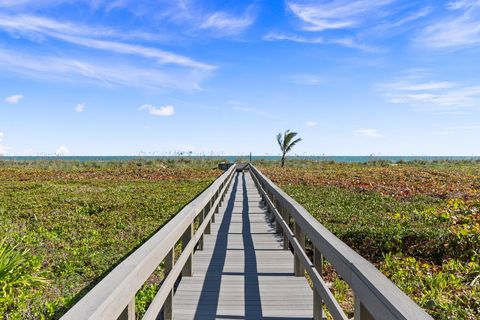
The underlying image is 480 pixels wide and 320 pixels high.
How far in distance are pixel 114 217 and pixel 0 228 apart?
3.03 m

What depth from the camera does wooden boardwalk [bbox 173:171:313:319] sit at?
421 cm

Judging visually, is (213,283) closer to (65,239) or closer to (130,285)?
(130,285)

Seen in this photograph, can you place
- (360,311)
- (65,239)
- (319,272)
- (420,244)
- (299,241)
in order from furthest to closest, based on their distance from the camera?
(65,239), (420,244), (299,241), (319,272), (360,311)

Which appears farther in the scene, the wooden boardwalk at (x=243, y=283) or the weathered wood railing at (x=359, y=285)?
the wooden boardwalk at (x=243, y=283)

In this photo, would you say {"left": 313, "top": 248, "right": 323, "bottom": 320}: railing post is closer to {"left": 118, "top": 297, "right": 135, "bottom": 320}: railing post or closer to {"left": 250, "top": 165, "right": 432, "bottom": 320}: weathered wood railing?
{"left": 250, "top": 165, "right": 432, "bottom": 320}: weathered wood railing

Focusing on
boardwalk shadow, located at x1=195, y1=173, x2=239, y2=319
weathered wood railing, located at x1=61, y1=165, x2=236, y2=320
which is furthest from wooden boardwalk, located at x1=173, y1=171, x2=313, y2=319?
weathered wood railing, located at x1=61, y1=165, x2=236, y2=320

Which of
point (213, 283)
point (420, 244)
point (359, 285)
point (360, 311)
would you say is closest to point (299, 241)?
point (213, 283)

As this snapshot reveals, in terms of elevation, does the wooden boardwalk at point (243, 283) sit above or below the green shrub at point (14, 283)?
above

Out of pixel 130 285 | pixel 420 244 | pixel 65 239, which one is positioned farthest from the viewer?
pixel 65 239

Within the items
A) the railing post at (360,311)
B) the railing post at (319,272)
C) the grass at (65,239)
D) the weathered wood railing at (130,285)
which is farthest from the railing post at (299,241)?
the railing post at (360,311)

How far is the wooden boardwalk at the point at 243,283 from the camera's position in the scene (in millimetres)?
4211

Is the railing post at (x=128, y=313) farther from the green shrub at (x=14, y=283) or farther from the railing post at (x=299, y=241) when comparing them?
the green shrub at (x=14, y=283)

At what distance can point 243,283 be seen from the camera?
5211 millimetres

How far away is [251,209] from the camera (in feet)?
41.3
